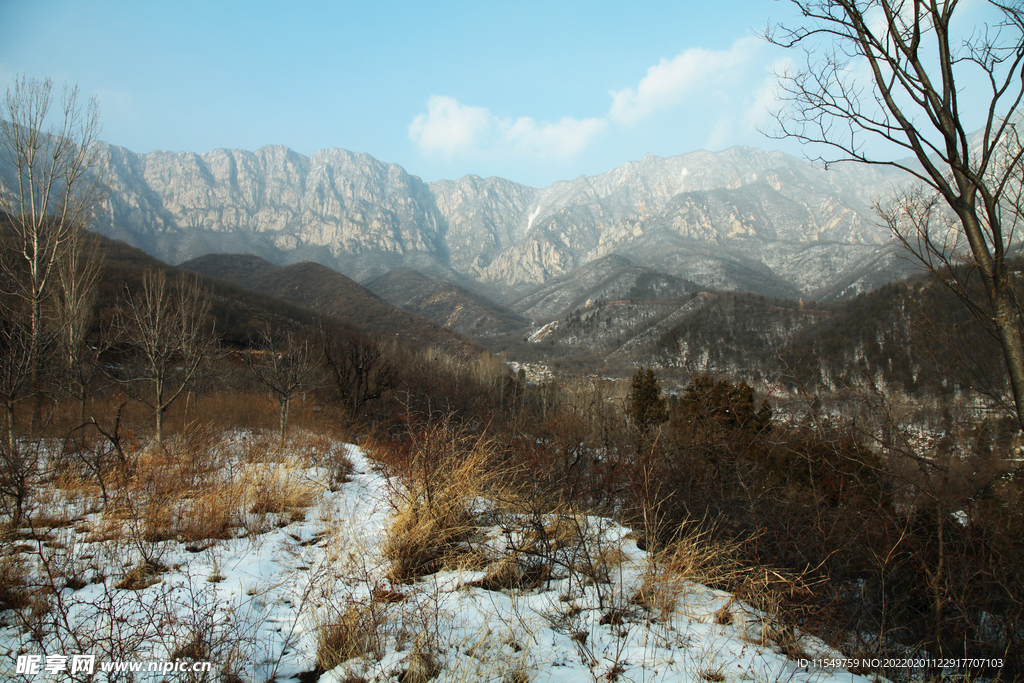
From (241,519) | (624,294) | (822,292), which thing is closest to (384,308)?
(624,294)

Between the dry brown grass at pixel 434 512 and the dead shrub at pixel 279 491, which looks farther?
the dead shrub at pixel 279 491

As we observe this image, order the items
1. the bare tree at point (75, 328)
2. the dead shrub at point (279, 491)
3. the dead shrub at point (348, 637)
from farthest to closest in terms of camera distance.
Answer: the bare tree at point (75, 328)
the dead shrub at point (279, 491)
the dead shrub at point (348, 637)

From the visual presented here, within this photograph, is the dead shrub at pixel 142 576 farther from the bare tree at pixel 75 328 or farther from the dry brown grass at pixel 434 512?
→ the bare tree at pixel 75 328

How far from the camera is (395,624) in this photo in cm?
340

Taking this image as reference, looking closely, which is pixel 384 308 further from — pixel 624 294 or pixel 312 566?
pixel 312 566

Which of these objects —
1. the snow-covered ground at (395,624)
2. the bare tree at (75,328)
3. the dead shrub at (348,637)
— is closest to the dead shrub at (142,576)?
the snow-covered ground at (395,624)

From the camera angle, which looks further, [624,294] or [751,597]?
[624,294]

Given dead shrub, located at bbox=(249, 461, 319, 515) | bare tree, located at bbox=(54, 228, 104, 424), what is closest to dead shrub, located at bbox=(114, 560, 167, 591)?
dead shrub, located at bbox=(249, 461, 319, 515)

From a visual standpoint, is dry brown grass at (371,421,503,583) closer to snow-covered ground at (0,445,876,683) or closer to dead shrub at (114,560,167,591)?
snow-covered ground at (0,445,876,683)

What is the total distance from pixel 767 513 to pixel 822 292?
218 meters

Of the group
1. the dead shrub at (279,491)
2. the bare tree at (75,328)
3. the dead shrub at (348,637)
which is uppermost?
the bare tree at (75,328)

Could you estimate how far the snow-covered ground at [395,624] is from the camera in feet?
9.58

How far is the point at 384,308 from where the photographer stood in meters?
121

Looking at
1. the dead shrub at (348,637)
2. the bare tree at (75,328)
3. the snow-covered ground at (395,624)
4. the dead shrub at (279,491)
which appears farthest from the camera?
the bare tree at (75,328)
